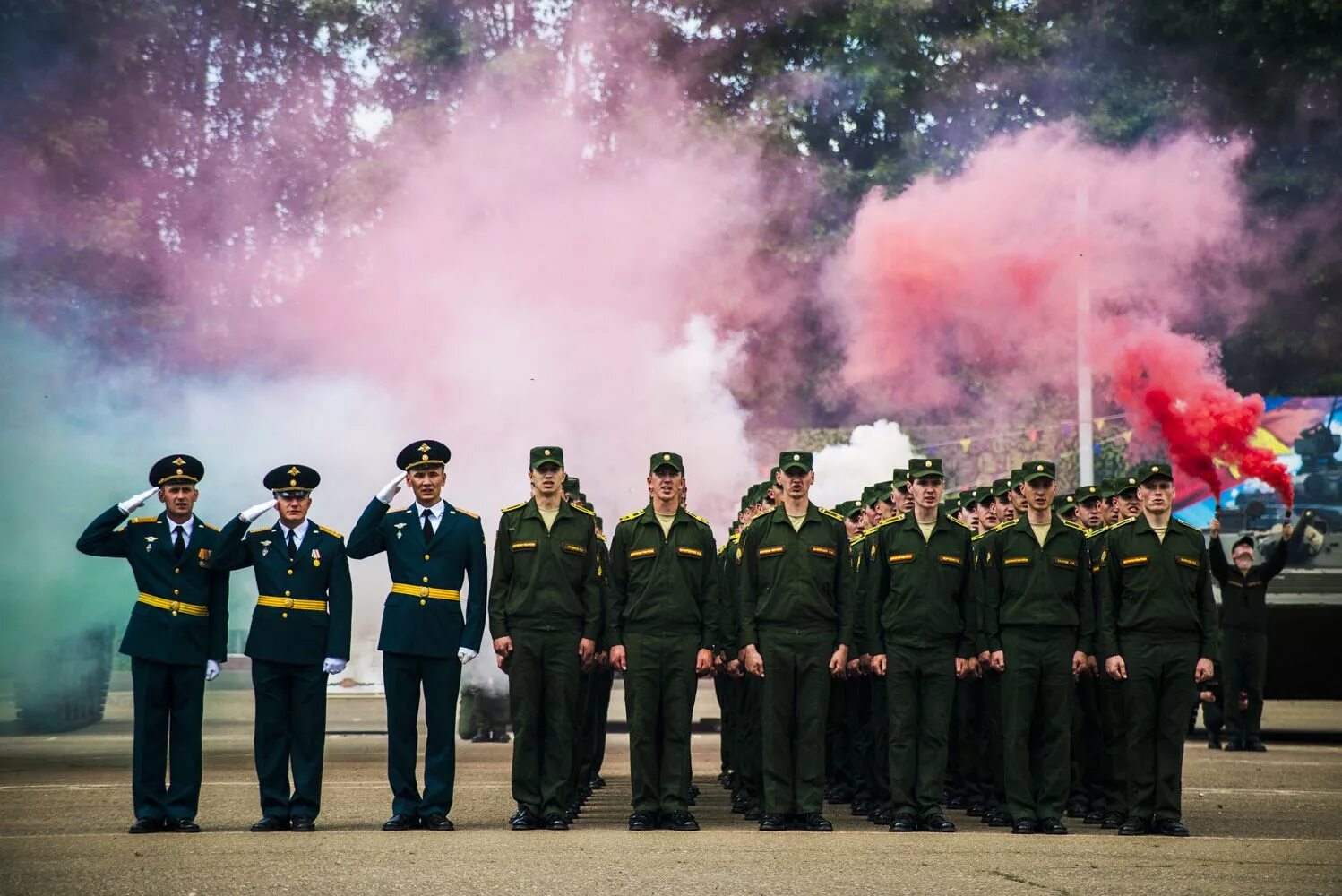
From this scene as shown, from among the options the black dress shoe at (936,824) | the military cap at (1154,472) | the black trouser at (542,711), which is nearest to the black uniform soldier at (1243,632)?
the military cap at (1154,472)

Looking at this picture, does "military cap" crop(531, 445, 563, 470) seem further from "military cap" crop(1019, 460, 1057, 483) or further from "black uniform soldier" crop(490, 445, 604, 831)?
"military cap" crop(1019, 460, 1057, 483)

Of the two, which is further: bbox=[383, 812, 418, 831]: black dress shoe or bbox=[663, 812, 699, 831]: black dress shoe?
bbox=[663, 812, 699, 831]: black dress shoe

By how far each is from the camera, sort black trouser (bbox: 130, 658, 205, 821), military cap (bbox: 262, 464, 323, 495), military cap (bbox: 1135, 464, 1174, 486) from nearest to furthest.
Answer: black trouser (bbox: 130, 658, 205, 821) < military cap (bbox: 262, 464, 323, 495) < military cap (bbox: 1135, 464, 1174, 486)

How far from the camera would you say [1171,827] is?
11.3 metres

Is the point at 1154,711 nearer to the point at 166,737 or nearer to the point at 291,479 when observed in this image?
the point at 291,479

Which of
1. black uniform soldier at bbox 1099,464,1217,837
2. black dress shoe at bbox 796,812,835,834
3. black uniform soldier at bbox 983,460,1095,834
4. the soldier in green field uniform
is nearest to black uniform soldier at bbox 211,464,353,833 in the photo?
the soldier in green field uniform

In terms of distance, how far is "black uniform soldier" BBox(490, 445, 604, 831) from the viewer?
37.3 ft

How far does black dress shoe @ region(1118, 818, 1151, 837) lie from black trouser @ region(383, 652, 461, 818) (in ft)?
12.4

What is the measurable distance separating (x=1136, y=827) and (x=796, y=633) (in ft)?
7.17

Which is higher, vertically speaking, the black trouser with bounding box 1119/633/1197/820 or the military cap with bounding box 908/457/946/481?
the military cap with bounding box 908/457/946/481

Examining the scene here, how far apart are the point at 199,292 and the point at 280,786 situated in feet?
58.3

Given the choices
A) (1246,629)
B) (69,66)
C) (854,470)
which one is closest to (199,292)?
(69,66)

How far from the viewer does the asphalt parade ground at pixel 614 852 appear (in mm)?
8859

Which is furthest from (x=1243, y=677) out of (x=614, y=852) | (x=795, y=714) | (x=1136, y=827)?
(x=614, y=852)
